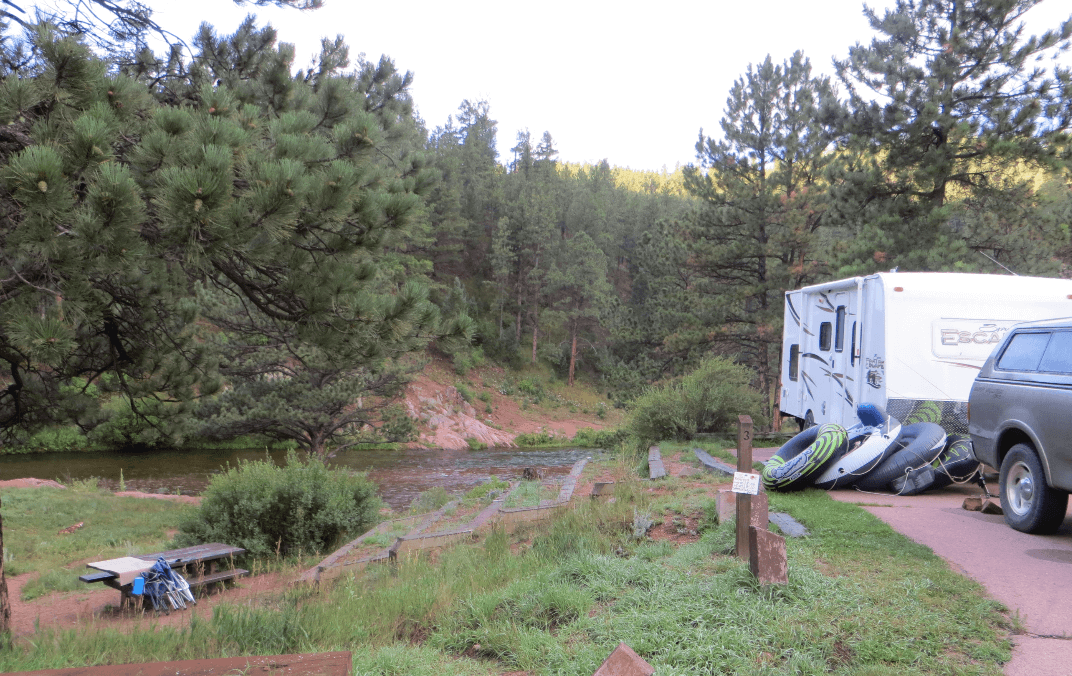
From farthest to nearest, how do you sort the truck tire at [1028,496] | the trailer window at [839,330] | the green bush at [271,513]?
the trailer window at [839,330] → the green bush at [271,513] → the truck tire at [1028,496]

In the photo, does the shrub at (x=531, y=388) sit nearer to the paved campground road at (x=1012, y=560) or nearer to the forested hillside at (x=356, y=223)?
the forested hillside at (x=356, y=223)

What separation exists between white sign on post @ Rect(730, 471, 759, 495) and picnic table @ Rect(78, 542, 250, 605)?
201 inches

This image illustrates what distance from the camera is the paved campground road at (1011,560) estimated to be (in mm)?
3924

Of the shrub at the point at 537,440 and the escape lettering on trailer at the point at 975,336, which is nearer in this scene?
the escape lettering on trailer at the point at 975,336

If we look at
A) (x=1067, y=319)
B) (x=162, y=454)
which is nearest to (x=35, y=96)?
(x=1067, y=319)

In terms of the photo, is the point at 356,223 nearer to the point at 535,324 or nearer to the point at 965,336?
the point at 965,336

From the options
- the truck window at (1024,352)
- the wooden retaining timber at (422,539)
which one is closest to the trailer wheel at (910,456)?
the truck window at (1024,352)

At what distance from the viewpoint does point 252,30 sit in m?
7.68

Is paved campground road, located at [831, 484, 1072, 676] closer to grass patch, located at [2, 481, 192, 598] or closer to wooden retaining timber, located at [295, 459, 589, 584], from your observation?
wooden retaining timber, located at [295, 459, 589, 584]

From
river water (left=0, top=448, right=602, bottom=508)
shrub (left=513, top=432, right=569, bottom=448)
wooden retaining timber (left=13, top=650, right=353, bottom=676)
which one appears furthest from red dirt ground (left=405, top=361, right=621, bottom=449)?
wooden retaining timber (left=13, top=650, right=353, bottom=676)

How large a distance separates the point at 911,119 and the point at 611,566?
18.3m

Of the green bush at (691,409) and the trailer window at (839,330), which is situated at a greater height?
the trailer window at (839,330)

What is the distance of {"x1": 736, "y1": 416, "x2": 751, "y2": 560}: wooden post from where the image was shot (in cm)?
559

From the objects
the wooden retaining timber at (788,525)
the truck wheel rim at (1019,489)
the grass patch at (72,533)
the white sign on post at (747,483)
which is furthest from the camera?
the grass patch at (72,533)
